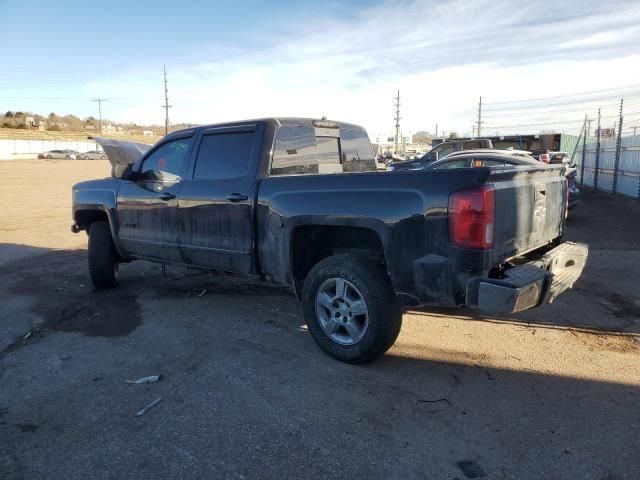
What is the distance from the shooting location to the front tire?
3.87 m

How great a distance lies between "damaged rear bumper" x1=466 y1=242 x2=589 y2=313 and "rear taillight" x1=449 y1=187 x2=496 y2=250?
0.84 feet

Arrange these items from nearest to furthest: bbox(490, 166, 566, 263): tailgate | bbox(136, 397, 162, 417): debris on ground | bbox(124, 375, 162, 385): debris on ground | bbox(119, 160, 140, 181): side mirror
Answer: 1. bbox(136, 397, 162, 417): debris on ground
2. bbox(490, 166, 566, 263): tailgate
3. bbox(124, 375, 162, 385): debris on ground
4. bbox(119, 160, 140, 181): side mirror

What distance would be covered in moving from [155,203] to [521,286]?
3.98 meters

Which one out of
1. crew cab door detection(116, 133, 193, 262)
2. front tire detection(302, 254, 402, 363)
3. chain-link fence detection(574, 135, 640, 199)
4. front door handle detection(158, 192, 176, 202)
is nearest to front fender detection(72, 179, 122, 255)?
crew cab door detection(116, 133, 193, 262)

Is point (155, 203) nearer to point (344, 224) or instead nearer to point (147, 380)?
point (147, 380)

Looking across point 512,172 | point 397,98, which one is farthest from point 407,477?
point 397,98

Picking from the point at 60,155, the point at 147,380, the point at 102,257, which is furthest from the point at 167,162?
the point at 60,155

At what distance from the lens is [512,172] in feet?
12.0

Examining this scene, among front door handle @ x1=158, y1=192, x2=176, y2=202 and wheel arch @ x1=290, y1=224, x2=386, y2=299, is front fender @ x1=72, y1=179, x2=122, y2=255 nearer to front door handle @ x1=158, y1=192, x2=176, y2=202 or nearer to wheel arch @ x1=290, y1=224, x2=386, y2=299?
front door handle @ x1=158, y1=192, x2=176, y2=202

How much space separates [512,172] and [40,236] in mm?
9910

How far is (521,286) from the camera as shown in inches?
131

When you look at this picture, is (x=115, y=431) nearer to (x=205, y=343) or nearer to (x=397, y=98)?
(x=205, y=343)

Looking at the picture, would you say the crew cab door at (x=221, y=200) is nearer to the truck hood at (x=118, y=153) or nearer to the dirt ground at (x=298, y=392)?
the dirt ground at (x=298, y=392)

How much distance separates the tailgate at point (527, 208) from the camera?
3525mm
